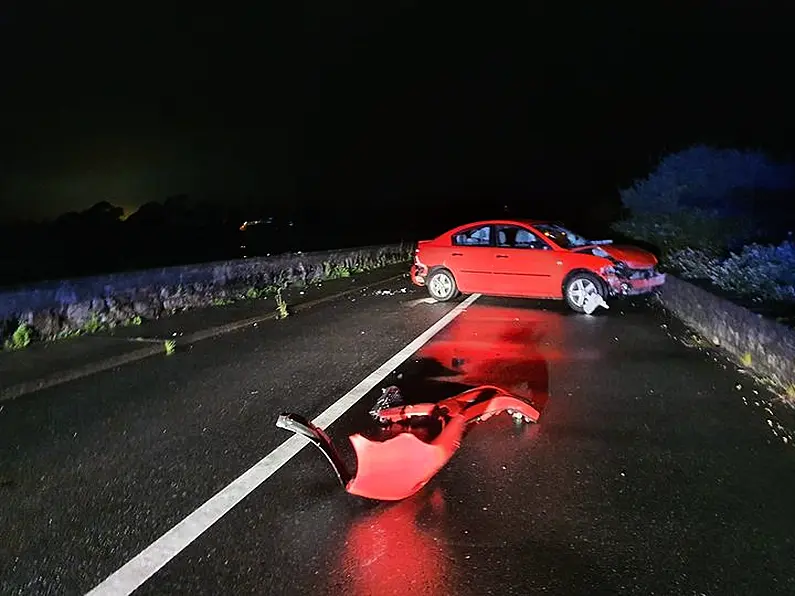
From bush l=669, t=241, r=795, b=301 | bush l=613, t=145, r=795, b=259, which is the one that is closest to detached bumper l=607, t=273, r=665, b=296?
bush l=669, t=241, r=795, b=301

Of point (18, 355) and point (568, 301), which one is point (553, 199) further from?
point (18, 355)

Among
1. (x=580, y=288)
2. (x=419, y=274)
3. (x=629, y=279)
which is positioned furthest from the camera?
(x=419, y=274)

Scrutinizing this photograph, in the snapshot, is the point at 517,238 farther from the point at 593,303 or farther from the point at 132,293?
the point at 132,293

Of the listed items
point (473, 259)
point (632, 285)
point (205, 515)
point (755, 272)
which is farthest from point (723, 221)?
point (205, 515)

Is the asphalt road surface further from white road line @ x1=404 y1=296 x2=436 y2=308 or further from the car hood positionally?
white road line @ x1=404 y1=296 x2=436 y2=308

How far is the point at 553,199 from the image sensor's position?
6962cm

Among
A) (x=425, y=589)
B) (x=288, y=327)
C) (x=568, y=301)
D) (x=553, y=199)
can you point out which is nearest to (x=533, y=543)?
(x=425, y=589)

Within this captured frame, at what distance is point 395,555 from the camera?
3.81m

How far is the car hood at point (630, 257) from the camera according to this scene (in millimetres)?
13375

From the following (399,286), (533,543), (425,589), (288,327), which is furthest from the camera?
(399,286)

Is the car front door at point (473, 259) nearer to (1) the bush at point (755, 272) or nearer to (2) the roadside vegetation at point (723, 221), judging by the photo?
(2) the roadside vegetation at point (723, 221)

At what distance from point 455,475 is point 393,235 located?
→ 3728cm

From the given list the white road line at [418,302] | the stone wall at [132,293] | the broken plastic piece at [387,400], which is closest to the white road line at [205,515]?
the broken plastic piece at [387,400]

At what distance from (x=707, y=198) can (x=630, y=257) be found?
9.24 metres
